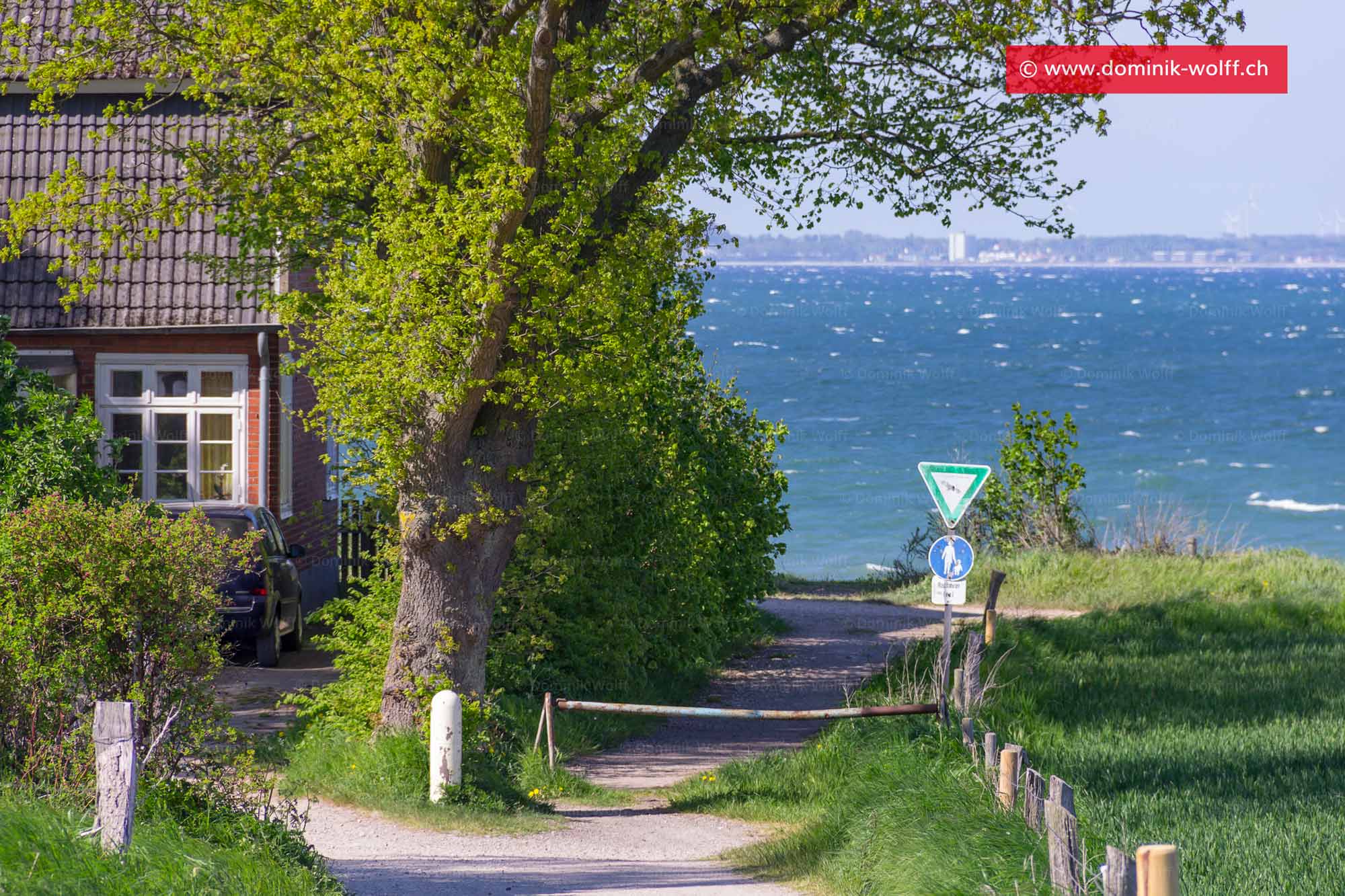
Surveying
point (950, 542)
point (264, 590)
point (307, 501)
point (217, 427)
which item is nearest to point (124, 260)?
point (217, 427)

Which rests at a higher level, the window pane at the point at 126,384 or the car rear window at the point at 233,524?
the window pane at the point at 126,384

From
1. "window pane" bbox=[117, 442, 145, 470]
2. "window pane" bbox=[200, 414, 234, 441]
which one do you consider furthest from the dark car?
"window pane" bbox=[117, 442, 145, 470]

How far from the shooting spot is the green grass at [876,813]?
26.3 feet

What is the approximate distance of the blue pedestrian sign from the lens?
13078mm

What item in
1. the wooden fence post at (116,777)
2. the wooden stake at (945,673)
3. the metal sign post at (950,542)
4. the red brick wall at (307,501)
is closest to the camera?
the wooden fence post at (116,777)

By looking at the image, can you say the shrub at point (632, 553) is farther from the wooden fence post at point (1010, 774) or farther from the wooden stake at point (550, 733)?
the wooden fence post at point (1010, 774)

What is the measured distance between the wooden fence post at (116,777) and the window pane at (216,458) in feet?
46.0

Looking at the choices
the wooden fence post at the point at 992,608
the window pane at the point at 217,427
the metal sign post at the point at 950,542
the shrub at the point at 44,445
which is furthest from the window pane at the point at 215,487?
the metal sign post at the point at 950,542

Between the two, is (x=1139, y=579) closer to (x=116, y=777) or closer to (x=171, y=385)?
(x=171, y=385)

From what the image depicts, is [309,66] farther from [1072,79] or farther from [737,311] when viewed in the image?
[737,311]

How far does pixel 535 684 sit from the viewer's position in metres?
14.9

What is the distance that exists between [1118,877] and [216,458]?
17.1m

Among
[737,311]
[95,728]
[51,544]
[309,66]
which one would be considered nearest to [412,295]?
[309,66]

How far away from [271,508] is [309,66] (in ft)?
34.0
